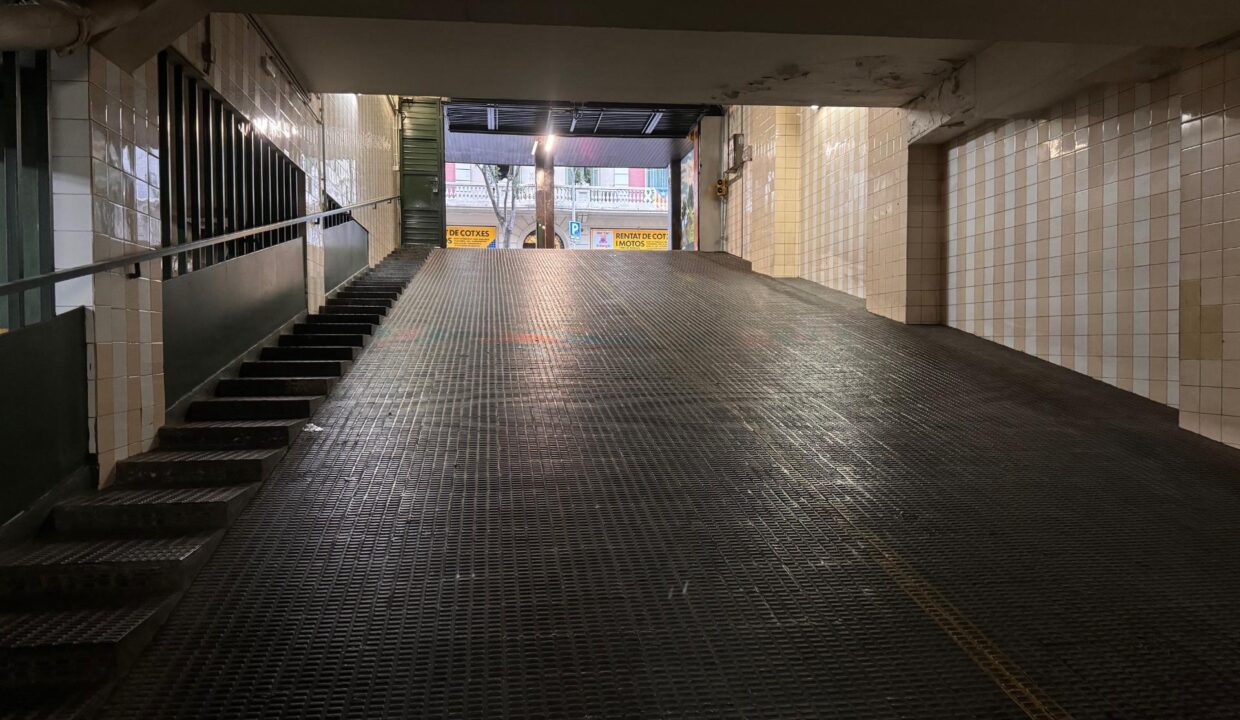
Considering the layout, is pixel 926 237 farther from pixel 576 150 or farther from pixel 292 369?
pixel 576 150

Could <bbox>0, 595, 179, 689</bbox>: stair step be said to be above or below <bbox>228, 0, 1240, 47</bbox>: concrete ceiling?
below

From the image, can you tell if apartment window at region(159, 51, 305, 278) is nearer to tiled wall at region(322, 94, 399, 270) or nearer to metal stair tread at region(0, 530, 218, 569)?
metal stair tread at region(0, 530, 218, 569)

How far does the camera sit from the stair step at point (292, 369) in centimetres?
486

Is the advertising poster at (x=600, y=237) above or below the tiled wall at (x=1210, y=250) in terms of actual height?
above

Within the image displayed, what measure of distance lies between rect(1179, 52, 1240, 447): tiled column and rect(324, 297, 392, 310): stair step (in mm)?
5997

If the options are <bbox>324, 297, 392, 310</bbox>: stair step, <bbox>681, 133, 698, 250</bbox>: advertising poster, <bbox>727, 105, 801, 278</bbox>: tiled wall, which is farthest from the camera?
<bbox>681, 133, 698, 250</bbox>: advertising poster

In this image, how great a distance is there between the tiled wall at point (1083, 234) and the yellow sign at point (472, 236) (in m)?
22.0

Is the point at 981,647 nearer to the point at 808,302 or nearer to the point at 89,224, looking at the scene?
the point at 89,224

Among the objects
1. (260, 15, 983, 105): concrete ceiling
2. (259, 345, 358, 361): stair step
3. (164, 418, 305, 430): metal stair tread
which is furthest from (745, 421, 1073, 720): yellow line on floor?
(260, 15, 983, 105): concrete ceiling

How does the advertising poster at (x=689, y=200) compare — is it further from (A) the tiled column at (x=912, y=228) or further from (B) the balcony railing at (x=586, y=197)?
(B) the balcony railing at (x=586, y=197)

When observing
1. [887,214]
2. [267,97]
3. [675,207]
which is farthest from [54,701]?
[675,207]

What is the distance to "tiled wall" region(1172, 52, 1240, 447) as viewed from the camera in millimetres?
3992

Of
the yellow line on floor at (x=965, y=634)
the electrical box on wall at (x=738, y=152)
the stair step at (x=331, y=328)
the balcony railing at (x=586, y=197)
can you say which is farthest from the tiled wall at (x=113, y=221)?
the balcony railing at (x=586, y=197)

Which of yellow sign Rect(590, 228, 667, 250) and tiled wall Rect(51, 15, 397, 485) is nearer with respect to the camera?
tiled wall Rect(51, 15, 397, 485)
